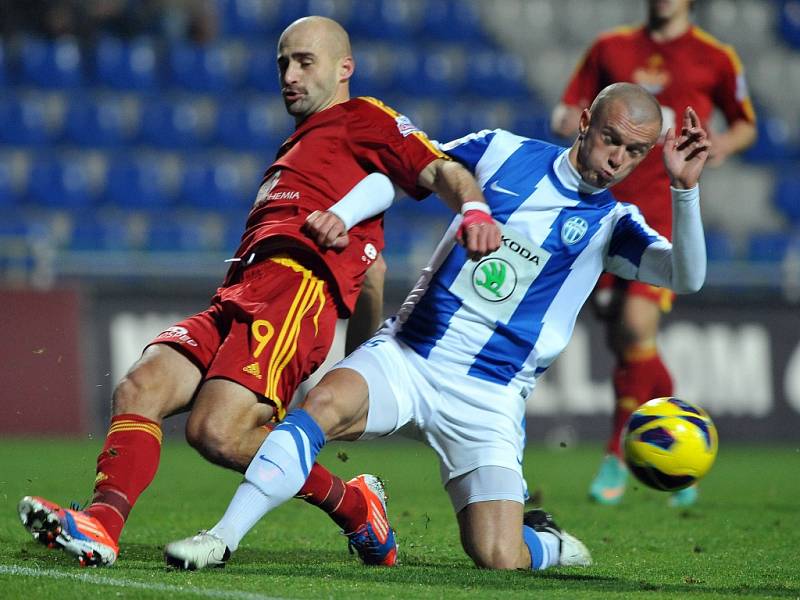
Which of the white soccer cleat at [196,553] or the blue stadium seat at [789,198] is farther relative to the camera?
the blue stadium seat at [789,198]

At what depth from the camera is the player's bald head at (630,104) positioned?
442cm

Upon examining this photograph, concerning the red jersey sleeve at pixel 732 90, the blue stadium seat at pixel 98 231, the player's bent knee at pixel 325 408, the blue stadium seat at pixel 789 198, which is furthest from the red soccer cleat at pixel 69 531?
the blue stadium seat at pixel 789 198

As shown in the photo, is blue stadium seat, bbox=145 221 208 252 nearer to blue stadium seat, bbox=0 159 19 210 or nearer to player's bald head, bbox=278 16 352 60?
blue stadium seat, bbox=0 159 19 210

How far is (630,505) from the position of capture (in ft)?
22.1

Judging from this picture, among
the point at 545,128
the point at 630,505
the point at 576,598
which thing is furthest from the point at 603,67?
the point at 545,128

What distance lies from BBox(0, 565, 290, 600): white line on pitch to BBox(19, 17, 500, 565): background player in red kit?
0.34ft

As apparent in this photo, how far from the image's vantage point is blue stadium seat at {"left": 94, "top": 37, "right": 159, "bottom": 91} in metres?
13.9

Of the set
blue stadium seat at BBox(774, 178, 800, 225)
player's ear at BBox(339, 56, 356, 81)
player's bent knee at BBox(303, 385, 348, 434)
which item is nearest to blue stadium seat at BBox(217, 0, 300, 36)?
blue stadium seat at BBox(774, 178, 800, 225)

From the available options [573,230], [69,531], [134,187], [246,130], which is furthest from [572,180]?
[246,130]

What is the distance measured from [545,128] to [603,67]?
24.0ft

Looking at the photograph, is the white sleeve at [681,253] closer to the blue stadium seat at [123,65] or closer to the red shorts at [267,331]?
the red shorts at [267,331]

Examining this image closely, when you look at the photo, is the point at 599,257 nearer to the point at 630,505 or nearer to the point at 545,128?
the point at 630,505

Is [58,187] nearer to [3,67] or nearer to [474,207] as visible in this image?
[3,67]

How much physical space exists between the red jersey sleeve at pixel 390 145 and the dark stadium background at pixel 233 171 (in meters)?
5.87
